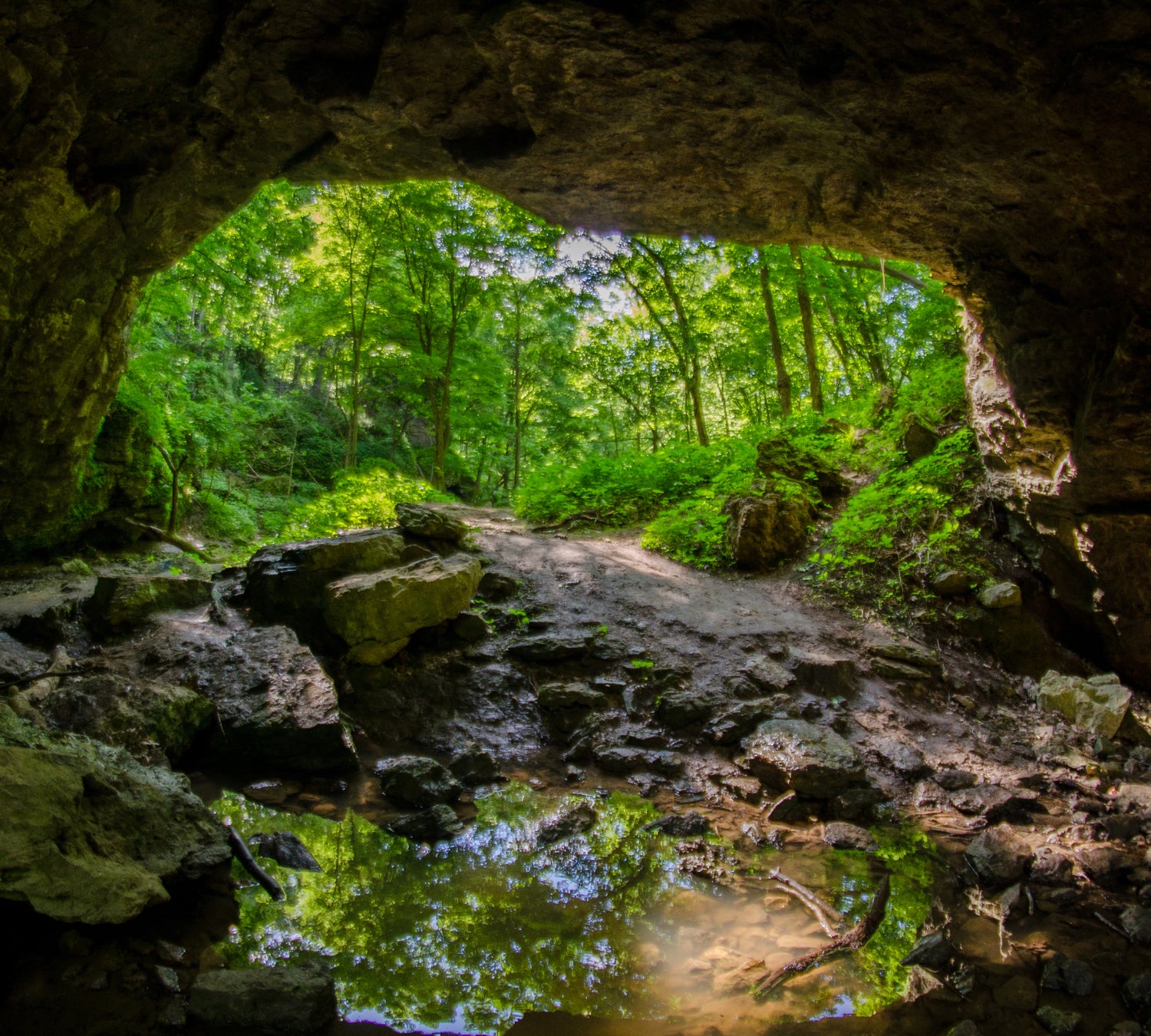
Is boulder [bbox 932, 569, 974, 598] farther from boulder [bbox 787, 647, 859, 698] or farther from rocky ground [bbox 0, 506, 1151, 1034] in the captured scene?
boulder [bbox 787, 647, 859, 698]

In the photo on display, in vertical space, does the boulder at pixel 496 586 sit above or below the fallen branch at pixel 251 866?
above

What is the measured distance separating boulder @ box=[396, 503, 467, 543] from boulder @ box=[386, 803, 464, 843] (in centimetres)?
442

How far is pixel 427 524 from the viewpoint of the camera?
7883mm

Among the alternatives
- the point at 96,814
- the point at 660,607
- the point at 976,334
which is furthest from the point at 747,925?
the point at 976,334

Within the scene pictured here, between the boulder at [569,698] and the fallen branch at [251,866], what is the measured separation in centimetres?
277

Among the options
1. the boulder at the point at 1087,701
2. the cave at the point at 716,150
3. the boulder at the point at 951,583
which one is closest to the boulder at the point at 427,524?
the cave at the point at 716,150

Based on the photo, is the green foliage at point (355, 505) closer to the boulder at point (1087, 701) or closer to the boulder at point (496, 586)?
the boulder at point (496, 586)

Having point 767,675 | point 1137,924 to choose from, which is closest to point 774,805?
point 767,675

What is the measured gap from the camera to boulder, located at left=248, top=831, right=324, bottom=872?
3.30 metres

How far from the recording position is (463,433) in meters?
24.6

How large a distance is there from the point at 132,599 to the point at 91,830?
3748mm

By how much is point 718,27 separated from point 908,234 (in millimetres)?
2472

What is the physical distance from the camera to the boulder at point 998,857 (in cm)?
335

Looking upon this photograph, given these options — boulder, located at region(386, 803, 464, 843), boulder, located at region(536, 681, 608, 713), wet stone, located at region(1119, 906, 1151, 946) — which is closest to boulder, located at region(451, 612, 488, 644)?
boulder, located at region(536, 681, 608, 713)
